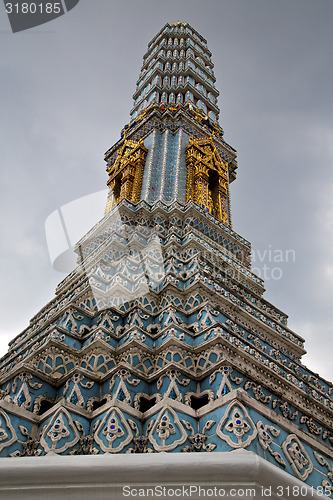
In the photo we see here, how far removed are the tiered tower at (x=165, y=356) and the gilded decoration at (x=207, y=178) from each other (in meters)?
0.06

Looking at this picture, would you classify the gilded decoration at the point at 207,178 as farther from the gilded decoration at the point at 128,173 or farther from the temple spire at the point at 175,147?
the gilded decoration at the point at 128,173

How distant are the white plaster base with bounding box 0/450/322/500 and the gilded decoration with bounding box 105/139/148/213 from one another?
831 cm

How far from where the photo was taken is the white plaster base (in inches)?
154

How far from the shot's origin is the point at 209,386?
233 inches

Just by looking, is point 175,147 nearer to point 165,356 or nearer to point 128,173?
point 128,173

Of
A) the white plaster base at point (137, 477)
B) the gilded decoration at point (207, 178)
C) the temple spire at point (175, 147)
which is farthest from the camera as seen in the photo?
the temple spire at point (175, 147)

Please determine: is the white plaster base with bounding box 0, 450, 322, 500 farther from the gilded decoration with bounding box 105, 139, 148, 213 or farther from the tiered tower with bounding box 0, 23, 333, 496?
the gilded decoration with bounding box 105, 139, 148, 213

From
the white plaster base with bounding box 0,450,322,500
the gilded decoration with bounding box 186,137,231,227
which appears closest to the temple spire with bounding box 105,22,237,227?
the gilded decoration with bounding box 186,137,231,227

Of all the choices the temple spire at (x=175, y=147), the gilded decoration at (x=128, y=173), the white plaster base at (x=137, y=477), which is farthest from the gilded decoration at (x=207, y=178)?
the white plaster base at (x=137, y=477)

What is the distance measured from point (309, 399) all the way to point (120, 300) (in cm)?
320

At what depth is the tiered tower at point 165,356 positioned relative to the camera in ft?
17.2

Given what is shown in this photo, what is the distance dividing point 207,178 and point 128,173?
2.08 metres

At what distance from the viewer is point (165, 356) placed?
648 cm

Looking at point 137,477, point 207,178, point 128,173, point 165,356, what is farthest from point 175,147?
point 137,477
